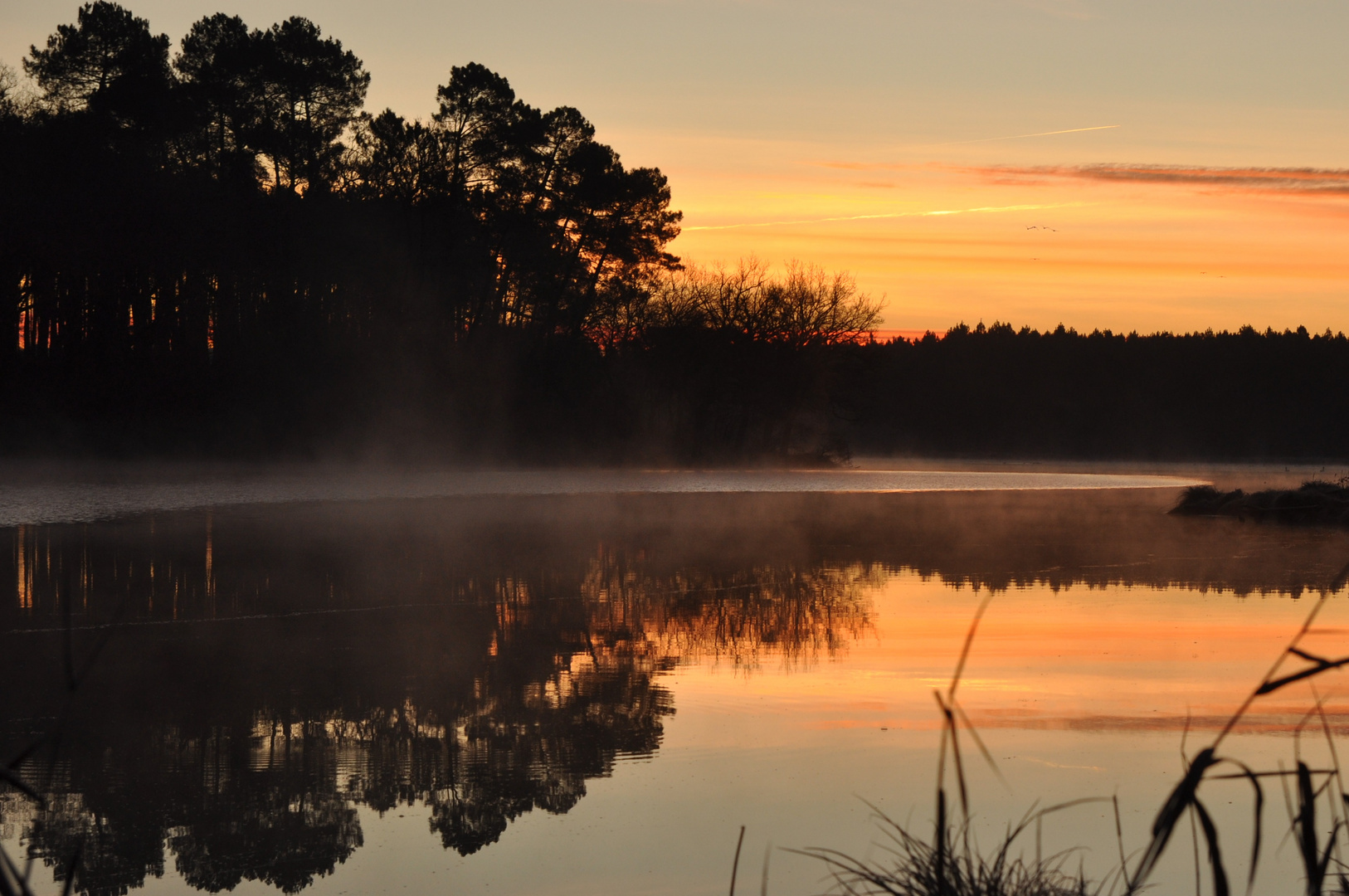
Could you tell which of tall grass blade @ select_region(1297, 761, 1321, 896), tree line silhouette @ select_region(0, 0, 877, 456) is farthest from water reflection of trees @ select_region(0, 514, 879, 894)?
tree line silhouette @ select_region(0, 0, 877, 456)

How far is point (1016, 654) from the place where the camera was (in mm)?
8680

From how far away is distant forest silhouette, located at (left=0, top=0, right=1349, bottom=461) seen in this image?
120 ft

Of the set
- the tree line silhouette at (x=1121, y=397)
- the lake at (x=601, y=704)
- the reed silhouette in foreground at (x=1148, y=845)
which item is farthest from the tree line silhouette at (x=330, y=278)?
the tree line silhouette at (x=1121, y=397)

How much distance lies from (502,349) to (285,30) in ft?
44.4

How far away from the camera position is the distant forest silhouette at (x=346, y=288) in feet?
120

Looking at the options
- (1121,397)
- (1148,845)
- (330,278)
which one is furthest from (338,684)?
(1121,397)

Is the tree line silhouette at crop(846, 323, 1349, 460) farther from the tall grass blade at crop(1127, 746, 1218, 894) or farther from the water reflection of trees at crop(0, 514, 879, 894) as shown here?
the tall grass blade at crop(1127, 746, 1218, 894)

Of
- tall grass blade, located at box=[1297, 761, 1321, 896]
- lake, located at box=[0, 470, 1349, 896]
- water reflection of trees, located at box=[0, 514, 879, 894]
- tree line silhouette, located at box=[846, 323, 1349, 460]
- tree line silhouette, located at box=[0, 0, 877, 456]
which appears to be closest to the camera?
tall grass blade, located at box=[1297, 761, 1321, 896]

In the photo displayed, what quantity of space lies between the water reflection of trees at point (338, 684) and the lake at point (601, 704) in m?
0.03

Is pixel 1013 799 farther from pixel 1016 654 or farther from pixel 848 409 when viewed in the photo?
pixel 848 409

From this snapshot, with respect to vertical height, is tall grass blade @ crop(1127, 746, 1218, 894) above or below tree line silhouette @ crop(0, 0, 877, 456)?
below

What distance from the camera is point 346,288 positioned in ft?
145

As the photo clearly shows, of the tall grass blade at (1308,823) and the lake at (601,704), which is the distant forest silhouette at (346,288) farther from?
the tall grass blade at (1308,823)

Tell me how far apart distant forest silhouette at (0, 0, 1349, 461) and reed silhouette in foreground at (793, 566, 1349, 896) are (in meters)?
35.3
